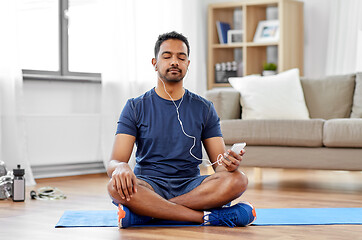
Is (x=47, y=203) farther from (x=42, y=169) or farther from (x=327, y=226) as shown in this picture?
(x=327, y=226)

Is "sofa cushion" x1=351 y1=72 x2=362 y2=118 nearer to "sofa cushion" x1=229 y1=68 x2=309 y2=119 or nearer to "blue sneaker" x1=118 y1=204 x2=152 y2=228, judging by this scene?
"sofa cushion" x1=229 y1=68 x2=309 y2=119

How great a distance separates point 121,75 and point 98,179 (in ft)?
2.79

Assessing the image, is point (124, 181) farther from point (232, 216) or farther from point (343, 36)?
point (343, 36)

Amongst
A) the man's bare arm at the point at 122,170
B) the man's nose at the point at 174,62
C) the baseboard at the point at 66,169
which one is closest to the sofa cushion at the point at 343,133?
the man's nose at the point at 174,62

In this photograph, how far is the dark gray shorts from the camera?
245cm

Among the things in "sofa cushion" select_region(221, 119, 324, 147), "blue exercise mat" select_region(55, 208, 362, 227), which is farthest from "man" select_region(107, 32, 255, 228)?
"sofa cushion" select_region(221, 119, 324, 147)

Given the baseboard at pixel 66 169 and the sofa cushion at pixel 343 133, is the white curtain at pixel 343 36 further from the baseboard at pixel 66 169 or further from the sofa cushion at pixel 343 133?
the baseboard at pixel 66 169

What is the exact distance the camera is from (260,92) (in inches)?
163

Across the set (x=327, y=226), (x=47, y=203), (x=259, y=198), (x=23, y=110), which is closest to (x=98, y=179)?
(x=23, y=110)

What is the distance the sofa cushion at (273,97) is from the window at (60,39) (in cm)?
125

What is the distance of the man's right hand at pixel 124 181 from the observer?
84.8 inches

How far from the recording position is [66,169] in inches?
176

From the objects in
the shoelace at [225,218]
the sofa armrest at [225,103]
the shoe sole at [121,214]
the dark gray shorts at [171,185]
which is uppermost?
the sofa armrest at [225,103]

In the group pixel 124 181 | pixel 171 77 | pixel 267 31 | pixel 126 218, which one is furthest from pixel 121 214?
pixel 267 31
